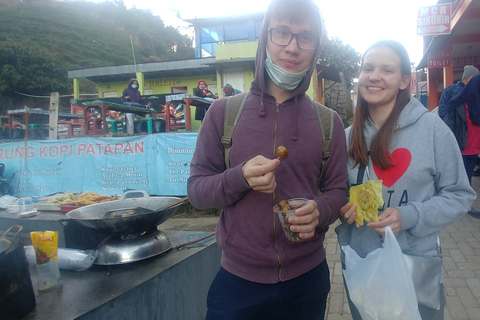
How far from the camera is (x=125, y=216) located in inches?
87.1

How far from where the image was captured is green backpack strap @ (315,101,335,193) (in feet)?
5.27

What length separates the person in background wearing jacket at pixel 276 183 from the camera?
1.51 meters

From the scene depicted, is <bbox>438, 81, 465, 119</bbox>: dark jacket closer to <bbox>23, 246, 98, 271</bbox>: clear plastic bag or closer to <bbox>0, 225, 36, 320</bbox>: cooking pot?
<bbox>23, 246, 98, 271</bbox>: clear plastic bag

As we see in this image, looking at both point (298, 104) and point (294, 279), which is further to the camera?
point (298, 104)

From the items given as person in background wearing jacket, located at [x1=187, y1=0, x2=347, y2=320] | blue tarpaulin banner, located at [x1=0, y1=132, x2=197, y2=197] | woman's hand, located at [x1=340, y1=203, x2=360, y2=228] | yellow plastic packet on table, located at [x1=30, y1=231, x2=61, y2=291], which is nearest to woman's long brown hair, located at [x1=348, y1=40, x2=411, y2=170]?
person in background wearing jacket, located at [x1=187, y1=0, x2=347, y2=320]

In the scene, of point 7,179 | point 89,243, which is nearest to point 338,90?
point 7,179

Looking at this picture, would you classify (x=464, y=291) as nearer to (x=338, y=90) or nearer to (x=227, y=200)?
(x=227, y=200)

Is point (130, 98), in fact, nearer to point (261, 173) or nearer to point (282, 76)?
point (282, 76)

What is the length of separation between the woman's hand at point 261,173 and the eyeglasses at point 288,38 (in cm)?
66

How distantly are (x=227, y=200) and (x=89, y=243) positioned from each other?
1724mm

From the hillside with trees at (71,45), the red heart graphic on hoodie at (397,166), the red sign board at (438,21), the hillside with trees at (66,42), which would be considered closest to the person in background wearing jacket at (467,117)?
the red heart graphic on hoodie at (397,166)

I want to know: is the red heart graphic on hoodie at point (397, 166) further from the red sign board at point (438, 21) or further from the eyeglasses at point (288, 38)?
the red sign board at point (438, 21)

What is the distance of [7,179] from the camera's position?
829cm

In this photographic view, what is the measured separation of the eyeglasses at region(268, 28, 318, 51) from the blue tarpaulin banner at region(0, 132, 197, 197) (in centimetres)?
508
